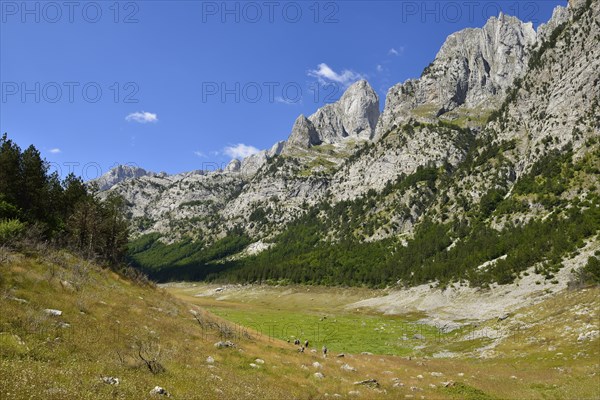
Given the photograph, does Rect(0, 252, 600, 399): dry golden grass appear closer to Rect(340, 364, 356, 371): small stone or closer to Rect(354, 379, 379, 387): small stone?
Rect(340, 364, 356, 371): small stone

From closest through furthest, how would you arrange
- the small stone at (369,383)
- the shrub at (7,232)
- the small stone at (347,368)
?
the small stone at (369,383), the small stone at (347,368), the shrub at (7,232)

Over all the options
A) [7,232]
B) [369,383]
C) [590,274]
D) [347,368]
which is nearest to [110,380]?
[369,383]

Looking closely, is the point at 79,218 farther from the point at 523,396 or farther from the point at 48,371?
the point at 523,396

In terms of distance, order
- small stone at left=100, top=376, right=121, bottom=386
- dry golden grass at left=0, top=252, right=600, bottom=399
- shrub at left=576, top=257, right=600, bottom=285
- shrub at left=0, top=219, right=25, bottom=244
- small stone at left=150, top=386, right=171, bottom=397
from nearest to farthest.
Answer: small stone at left=100, top=376, right=121, bottom=386 < small stone at left=150, top=386, right=171, bottom=397 < dry golden grass at left=0, top=252, right=600, bottom=399 < shrub at left=0, top=219, right=25, bottom=244 < shrub at left=576, top=257, right=600, bottom=285

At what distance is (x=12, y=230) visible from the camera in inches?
1265

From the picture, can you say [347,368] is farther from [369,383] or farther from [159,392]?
[159,392]

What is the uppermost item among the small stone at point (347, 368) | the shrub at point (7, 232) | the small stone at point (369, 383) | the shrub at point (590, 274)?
the shrub at point (7, 232)

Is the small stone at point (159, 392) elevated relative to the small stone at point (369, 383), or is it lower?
elevated

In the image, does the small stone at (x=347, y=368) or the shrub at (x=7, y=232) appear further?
the shrub at (x=7, y=232)

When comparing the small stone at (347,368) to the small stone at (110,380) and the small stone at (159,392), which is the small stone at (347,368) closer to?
the small stone at (159,392)

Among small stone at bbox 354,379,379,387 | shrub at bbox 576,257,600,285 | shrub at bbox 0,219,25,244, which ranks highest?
shrub at bbox 0,219,25,244

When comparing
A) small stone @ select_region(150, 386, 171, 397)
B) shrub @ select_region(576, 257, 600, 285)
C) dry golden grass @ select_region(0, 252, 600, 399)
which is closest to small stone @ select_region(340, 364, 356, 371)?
dry golden grass @ select_region(0, 252, 600, 399)

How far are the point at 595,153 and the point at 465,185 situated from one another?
64.2m

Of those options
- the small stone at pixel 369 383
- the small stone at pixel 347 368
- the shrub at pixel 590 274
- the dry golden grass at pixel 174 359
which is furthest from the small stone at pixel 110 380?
the shrub at pixel 590 274
